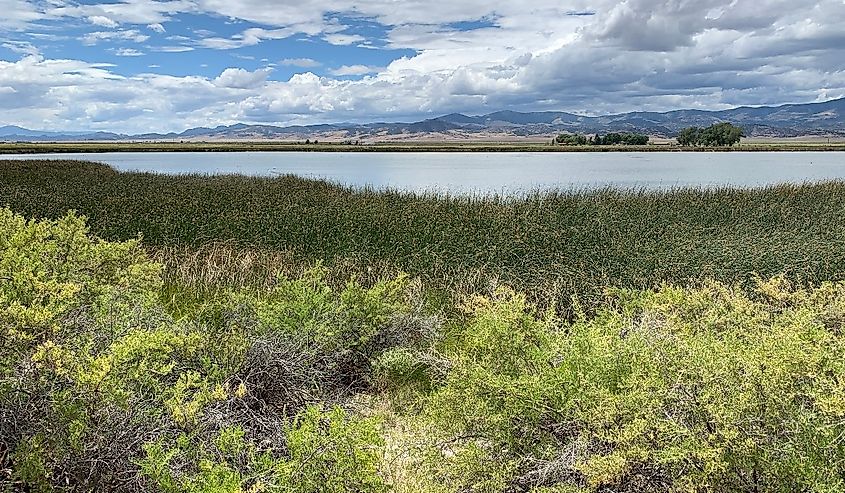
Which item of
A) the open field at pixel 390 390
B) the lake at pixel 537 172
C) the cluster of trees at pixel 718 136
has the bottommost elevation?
the lake at pixel 537 172

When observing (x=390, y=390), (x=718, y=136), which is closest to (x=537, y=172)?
(x=390, y=390)

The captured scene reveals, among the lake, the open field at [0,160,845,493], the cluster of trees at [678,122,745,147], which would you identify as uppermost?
the cluster of trees at [678,122,745,147]

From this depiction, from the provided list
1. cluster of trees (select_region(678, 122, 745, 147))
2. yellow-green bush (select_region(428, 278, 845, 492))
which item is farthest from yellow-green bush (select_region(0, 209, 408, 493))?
cluster of trees (select_region(678, 122, 745, 147))

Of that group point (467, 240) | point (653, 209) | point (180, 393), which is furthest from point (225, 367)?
point (653, 209)

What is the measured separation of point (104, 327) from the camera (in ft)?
14.6

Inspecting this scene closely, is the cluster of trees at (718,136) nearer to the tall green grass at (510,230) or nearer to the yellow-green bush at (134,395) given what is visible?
the tall green grass at (510,230)

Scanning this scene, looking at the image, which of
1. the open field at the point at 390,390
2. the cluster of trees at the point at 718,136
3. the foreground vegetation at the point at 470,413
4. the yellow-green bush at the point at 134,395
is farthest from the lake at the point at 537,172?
the cluster of trees at the point at 718,136

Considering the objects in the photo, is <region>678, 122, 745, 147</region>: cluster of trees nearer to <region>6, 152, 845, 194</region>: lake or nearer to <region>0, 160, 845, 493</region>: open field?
<region>6, 152, 845, 194</region>: lake

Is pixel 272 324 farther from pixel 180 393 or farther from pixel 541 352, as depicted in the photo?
pixel 541 352

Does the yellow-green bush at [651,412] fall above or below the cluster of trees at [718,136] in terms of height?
below

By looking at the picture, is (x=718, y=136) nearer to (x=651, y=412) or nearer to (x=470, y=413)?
(x=470, y=413)

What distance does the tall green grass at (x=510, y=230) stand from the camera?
35.7 ft

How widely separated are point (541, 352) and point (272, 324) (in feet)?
8.78

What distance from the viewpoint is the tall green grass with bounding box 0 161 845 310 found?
1087cm
